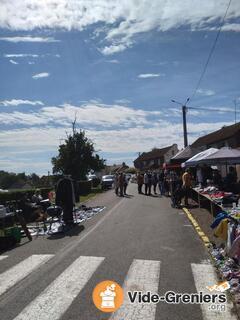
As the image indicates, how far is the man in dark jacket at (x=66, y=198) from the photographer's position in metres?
16.1

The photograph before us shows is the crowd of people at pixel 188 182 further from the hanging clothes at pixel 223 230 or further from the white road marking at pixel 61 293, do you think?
the white road marking at pixel 61 293

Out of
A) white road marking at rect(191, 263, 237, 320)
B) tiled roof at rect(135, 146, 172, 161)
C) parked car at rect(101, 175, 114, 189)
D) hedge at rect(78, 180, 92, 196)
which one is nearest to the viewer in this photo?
white road marking at rect(191, 263, 237, 320)

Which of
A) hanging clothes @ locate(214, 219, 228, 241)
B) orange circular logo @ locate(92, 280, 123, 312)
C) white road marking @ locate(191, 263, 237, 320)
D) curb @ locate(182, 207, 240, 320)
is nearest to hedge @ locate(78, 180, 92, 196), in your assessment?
curb @ locate(182, 207, 240, 320)

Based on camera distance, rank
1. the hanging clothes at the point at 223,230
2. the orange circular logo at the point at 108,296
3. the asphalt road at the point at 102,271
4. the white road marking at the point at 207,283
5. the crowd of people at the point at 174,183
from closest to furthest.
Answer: the white road marking at the point at 207,283
the asphalt road at the point at 102,271
the orange circular logo at the point at 108,296
the hanging clothes at the point at 223,230
the crowd of people at the point at 174,183

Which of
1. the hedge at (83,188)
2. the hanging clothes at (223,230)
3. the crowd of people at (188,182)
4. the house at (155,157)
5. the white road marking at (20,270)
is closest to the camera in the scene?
the white road marking at (20,270)

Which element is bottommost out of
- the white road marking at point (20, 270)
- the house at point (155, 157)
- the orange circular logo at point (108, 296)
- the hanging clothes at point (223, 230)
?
the orange circular logo at point (108, 296)

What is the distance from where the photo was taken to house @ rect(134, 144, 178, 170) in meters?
120

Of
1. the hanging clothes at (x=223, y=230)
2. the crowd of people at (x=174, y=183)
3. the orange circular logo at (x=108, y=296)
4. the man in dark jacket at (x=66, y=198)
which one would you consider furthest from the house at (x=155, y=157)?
the orange circular logo at (x=108, y=296)

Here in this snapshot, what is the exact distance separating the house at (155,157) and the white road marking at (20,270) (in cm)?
10041

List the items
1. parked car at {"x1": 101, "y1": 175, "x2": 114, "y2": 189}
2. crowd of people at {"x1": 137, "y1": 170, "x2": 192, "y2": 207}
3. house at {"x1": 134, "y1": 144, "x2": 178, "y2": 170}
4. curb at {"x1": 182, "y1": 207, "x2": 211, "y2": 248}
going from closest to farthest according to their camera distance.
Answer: curb at {"x1": 182, "y1": 207, "x2": 211, "y2": 248}
crowd of people at {"x1": 137, "y1": 170, "x2": 192, "y2": 207}
parked car at {"x1": 101, "y1": 175, "x2": 114, "y2": 189}
house at {"x1": 134, "y1": 144, "x2": 178, "y2": 170}

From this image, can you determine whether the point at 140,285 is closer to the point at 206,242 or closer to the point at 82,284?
the point at 82,284

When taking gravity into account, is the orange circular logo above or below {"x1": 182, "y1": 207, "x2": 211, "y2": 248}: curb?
below

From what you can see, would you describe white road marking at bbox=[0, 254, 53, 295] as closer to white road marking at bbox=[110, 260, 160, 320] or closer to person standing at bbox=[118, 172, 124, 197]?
white road marking at bbox=[110, 260, 160, 320]

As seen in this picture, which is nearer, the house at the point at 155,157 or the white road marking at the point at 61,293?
the white road marking at the point at 61,293
